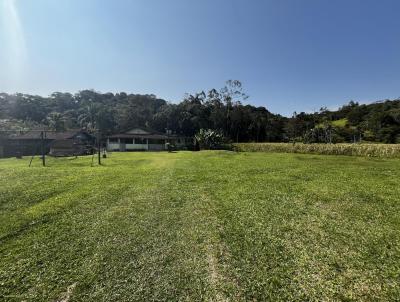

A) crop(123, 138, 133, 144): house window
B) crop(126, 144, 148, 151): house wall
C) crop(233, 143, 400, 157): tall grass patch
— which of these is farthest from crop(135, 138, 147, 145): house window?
crop(233, 143, 400, 157): tall grass patch

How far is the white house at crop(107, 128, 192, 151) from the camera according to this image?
2219 inches

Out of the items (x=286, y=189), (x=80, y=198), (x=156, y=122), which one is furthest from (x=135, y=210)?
(x=156, y=122)

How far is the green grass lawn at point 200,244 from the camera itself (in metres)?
4.61

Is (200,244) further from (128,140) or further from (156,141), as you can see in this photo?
(156,141)

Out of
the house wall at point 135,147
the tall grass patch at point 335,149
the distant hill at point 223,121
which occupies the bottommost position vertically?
the house wall at point 135,147

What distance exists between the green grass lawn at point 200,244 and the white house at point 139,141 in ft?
148

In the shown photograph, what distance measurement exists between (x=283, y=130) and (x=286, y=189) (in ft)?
231

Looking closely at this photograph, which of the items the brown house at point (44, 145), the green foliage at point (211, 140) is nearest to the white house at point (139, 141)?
the brown house at point (44, 145)

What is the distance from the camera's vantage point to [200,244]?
252 inches

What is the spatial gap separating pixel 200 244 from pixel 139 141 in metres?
53.3

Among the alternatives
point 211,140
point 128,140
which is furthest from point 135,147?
point 211,140

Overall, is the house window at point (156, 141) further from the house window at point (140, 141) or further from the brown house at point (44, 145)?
the brown house at point (44, 145)

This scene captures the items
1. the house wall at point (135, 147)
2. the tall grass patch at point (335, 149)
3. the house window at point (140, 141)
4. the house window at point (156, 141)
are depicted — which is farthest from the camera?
the house window at point (156, 141)

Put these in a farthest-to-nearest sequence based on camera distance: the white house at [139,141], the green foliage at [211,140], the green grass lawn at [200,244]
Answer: the white house at [139,141] < the green foliage at [211,140] < the green grass lawn at [200,244]
